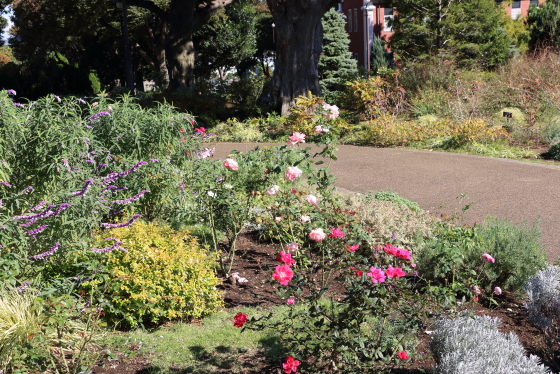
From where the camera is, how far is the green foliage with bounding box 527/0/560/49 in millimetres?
27141

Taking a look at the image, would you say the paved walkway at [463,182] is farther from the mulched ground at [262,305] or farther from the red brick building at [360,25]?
the red brick building at [360,25]

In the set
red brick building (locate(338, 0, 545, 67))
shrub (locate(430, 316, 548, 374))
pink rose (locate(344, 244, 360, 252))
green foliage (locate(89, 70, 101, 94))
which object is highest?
red brick building (locate(338, 0, 545, 67))

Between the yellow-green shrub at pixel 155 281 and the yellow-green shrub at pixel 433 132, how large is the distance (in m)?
8.09

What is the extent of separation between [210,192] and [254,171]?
28.7 inches

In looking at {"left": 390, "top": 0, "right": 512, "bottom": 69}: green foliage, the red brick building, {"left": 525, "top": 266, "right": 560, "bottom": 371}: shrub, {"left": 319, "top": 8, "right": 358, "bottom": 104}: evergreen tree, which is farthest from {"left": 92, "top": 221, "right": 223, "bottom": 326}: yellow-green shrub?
the red brick building

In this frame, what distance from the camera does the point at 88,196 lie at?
341 centimetres

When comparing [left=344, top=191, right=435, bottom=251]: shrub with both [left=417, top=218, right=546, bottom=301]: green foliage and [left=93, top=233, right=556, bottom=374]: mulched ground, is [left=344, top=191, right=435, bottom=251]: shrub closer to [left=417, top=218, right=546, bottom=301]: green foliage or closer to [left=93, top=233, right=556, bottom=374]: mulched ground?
[left=417, top=218, right=546, bottom=301]: green foliage

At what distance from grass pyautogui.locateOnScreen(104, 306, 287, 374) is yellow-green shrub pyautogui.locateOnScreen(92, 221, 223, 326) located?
108 millimetres

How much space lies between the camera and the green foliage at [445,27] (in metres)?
20.7

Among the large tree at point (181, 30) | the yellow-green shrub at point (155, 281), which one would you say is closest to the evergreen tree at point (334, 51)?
the large tree at point (181, 30)

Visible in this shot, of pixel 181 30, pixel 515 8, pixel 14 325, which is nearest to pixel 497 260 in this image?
pixel 14 325

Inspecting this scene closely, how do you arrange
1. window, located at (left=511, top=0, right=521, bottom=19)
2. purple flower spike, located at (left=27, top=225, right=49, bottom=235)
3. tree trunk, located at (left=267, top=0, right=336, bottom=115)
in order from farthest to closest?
window, located at (left=511, top=0, right=521, bottom=19)
tree trunk, located at (left=267, top=0, right=336, bottom=115)
purple flower spike, located at (left=27, top=225, right=49, bottom=235)

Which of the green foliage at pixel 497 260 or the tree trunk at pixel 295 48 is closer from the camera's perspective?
the green foliage at pixel 497 260

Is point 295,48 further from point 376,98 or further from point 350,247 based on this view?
point 350,247
